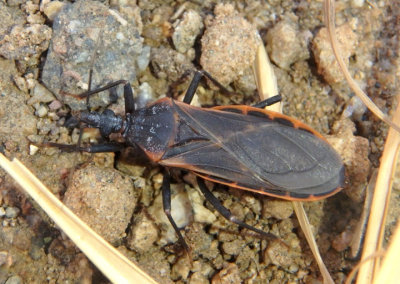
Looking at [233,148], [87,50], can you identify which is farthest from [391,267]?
[87,50]

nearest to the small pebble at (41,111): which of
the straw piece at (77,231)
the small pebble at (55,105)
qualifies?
the small pebble at (55,105)

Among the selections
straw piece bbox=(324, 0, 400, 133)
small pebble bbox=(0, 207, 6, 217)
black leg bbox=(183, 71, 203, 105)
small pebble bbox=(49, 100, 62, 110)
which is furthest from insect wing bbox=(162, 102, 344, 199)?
small pebble bbox=(0, 207, 6, 217)

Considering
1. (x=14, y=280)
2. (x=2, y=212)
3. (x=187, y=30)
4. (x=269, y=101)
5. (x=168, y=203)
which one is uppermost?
(x=187, y=30)

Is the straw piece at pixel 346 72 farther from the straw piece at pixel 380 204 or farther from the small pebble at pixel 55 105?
the small pebble at pixel 55 105

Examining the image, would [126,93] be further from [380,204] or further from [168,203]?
[380,204]

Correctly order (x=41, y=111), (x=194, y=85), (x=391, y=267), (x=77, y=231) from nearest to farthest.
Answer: (x=391, y=267), (x=77, y=231), (x=41, y=111), (x=194, y=85)

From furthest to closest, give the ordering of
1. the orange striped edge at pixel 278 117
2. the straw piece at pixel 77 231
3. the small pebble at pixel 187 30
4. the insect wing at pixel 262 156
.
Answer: the small pebble at pixel 187 30, the orange striped edge at pixel 278 117, the insect wing at pixel 262 156, the straw piece at pixel 77 231

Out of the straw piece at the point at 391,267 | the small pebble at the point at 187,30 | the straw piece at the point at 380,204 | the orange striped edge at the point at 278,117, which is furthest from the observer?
the small pebble at the point at 187,30
